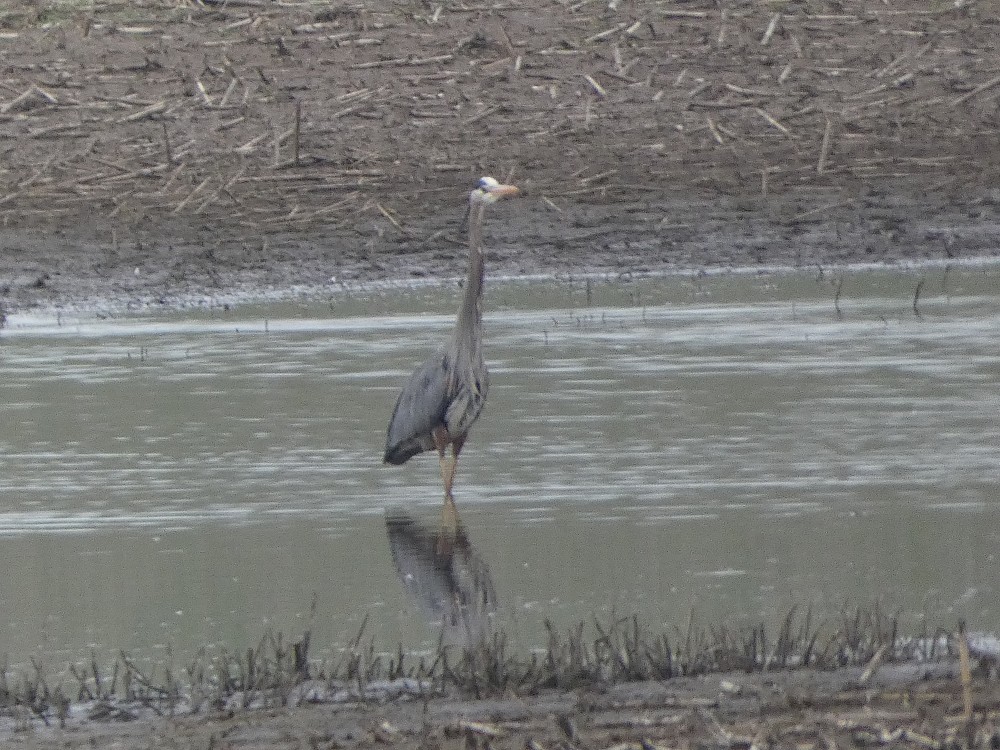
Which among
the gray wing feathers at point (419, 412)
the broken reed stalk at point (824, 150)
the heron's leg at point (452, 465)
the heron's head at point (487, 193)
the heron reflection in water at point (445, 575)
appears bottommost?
the heron reflection in water at point (445, 575)

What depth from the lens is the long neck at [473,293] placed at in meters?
9.05

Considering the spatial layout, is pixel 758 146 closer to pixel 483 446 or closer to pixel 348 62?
pixel 348 62

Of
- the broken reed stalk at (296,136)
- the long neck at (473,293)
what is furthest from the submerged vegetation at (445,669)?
the broken reed stalk at (296,136)

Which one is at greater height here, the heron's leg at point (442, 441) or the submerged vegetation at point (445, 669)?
the heron's leg at point (442, 441)

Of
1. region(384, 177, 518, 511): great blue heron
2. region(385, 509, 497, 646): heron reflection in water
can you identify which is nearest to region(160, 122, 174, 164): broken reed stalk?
region(384, 177, 518, 511): great blue heron

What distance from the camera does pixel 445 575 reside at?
753cm

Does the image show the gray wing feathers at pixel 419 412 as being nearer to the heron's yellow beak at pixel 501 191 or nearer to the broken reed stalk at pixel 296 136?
the heron's yellow beak at pixel 501 191

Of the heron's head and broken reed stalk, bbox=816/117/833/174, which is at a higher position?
broken reed stalk, bbox=816/117/833/174

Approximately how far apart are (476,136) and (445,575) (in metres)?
9.12

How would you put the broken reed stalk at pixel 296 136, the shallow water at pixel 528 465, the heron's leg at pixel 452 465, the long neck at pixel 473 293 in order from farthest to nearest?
the broken reed stalk at pixel 296 136 → the long neck at pixel 473 293 → the heron's leg at pixel 452 465 → the shallow water at pixel 528 465

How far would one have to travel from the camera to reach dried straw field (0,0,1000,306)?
1453 centimetres

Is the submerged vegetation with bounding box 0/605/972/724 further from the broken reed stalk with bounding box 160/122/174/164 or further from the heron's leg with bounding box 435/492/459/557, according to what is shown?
the broken reed stalk with bounding box 160/122/174/164

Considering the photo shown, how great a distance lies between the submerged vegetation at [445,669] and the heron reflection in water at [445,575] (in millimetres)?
469

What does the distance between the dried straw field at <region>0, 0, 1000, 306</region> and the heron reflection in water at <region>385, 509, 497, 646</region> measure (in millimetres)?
5985
